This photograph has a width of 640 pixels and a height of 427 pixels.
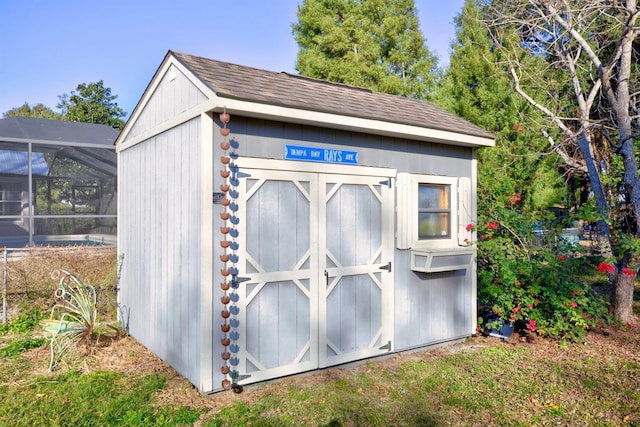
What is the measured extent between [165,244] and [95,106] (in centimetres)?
2217

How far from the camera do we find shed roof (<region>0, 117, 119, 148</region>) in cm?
886

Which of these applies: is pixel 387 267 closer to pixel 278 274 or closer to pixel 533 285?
pixel 278 274

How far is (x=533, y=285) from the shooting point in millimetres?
5387

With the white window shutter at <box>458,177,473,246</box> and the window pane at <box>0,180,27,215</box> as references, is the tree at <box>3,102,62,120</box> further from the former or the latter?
the white window shutter at <box>458,177,473,246</box>

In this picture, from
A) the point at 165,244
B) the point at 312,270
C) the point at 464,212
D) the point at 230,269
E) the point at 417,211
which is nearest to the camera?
the point at 230,269

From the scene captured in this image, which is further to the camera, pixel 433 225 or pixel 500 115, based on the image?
pixel 500 115

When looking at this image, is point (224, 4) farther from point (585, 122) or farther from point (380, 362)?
point (380, 362)

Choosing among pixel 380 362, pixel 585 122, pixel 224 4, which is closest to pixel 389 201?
pixel 380 362

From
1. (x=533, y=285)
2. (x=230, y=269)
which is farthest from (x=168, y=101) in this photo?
(x=533, y=285)

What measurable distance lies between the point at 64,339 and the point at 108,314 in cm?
177

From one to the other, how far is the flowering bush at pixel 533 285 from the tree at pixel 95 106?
21.7 meters

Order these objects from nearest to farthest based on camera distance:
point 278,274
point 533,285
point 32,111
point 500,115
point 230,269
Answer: point 230,269 → point 278,274 → point 533,285 → point 500,115 → point 32,111

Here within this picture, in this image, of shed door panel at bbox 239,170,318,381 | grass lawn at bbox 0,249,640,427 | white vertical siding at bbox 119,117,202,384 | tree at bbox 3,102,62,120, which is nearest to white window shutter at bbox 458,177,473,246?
grass lawn at bbox 0,249,640,427

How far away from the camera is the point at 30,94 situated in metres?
27.9
